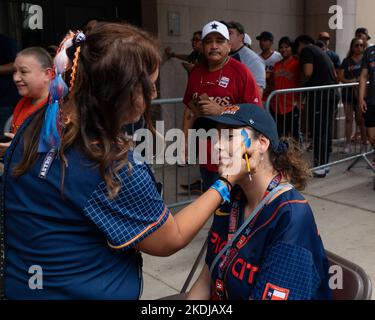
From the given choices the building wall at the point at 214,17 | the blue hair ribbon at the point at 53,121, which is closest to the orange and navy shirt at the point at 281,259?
the blue hair ribbon at the point at 53,121

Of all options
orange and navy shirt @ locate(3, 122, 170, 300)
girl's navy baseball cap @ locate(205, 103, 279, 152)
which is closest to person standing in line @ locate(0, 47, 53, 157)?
girl's navy baseball cap @ locate(205, 103, 279, 152)

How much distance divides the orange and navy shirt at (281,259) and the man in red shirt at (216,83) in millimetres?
1965

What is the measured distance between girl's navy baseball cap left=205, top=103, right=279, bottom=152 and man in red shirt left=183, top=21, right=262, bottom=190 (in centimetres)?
174

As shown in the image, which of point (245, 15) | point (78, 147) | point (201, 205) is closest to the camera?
point (78, 147)

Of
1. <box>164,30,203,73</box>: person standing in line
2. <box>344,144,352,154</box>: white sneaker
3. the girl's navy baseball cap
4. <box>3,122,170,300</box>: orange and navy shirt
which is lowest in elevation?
<box>344,144,352,154</box>: white sneaker

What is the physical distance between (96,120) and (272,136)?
2.69 ft

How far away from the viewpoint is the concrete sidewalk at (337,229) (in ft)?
12.7

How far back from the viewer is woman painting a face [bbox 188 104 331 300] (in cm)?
Result: 171

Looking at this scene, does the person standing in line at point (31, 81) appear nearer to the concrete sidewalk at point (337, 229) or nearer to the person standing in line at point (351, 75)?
the concrete sidewalk at point (337, 229)

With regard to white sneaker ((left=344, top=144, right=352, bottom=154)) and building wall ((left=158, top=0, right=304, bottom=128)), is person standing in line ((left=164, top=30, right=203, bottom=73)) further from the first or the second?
white sneaker ((left=344, top=144, right=352, bottom=154))

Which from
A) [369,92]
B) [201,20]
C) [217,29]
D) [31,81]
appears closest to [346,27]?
[201,20]

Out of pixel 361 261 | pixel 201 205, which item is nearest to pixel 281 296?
pixel 201 205

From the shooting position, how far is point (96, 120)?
146cm

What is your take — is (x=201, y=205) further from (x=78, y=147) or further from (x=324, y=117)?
(x=324, y=117)
